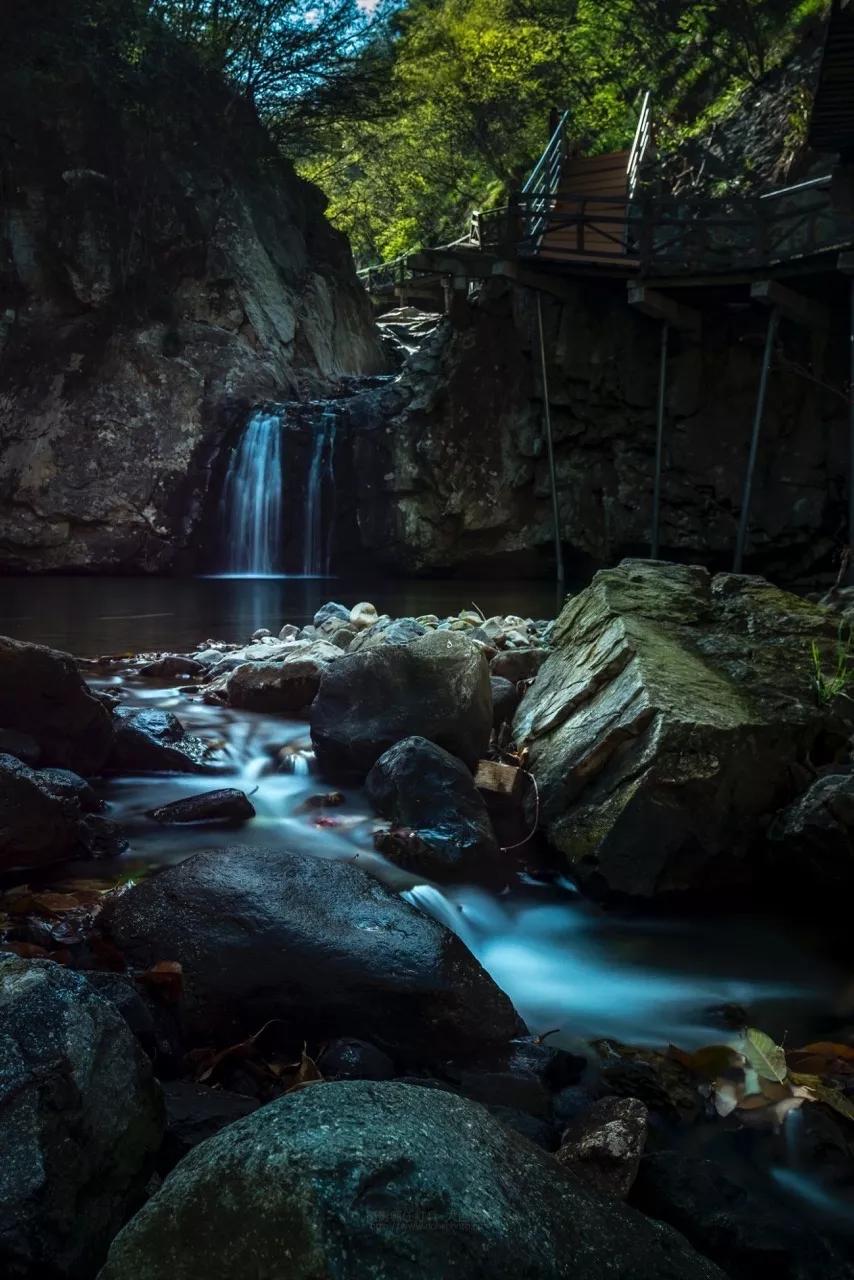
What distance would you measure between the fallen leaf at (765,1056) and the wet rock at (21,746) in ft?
11.6

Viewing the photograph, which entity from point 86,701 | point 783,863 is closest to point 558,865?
point 783,863

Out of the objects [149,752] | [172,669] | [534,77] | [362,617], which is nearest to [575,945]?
[149,752]

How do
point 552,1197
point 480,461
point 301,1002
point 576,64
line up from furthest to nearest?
point 576,64 → point 480,461 → point 301,1002 → point 552,1197

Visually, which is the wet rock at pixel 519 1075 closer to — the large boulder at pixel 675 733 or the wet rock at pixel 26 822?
the large boulder at pixel 675 733

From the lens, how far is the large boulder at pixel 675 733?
13.2 ft

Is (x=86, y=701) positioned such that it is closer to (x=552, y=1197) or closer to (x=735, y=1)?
(x=552, y=1197)

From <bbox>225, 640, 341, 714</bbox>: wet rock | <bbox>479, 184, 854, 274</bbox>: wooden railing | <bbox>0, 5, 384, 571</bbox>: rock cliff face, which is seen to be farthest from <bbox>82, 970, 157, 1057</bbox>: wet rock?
<bbox>0, 5, 384, 571</bbox>: rock cliff face

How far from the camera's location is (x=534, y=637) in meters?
8.45

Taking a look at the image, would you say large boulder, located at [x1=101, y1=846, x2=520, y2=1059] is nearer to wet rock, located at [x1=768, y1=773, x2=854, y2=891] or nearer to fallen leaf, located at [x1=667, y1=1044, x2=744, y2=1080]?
fallen leaf, located at [x1=667, y1=1044, x2=744, y2=1080]

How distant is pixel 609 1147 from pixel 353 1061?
0.75m

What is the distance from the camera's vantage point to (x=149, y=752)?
5.43 meters

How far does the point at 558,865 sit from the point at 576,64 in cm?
2991

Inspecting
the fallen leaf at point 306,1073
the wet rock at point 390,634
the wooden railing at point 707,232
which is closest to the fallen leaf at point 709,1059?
the fallen leaf at point 306,1073

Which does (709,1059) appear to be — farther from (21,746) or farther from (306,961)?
(21,746)
